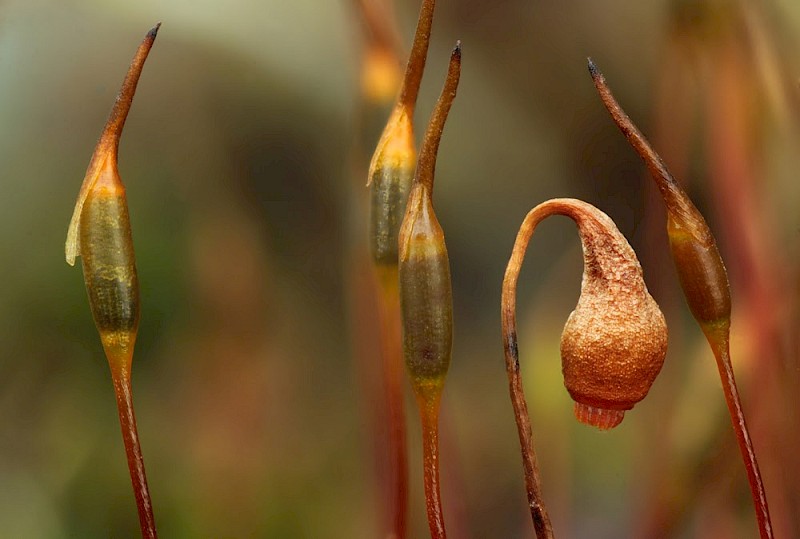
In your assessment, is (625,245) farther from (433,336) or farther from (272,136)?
(272,136)

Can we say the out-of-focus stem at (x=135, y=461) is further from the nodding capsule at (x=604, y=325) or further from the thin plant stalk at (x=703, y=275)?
the thin plant stalk at (x=703, y=275)

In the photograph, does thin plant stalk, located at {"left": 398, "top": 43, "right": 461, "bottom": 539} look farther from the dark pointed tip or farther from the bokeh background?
the dark pointed tip

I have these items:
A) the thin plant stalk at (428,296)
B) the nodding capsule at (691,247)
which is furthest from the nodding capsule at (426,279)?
the nodding capsule at (691,247)

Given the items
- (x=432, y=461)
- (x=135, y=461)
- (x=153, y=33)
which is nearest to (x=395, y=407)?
(x=432, y=461)

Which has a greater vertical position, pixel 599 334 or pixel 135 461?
pixel 599 334

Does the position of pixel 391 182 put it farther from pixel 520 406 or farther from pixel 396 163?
pixel 520 406

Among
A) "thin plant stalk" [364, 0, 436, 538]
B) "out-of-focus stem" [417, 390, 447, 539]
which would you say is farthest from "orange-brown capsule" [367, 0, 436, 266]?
"out-of-focus stem" [417, 390, 447, 539]

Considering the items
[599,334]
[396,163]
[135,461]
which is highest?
[396,163]
